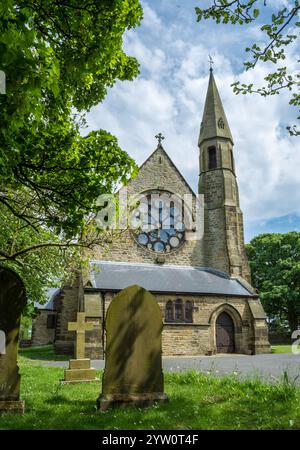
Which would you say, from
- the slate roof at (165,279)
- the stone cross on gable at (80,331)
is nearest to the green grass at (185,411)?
the stone cross on gable at (80,331)

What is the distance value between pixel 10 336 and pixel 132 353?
6.51 ft

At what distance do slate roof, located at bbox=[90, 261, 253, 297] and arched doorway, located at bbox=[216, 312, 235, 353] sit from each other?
62.6 inches

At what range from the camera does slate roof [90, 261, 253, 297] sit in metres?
19.6

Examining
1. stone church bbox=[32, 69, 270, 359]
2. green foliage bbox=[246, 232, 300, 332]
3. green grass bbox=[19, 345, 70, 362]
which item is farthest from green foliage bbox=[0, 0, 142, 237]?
green foliage bbox=[246, 232, 300, 332]

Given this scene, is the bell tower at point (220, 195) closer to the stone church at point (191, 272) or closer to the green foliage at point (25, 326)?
the stone church at point (191, 272)

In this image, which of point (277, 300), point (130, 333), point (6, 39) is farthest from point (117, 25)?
point (277, 300)

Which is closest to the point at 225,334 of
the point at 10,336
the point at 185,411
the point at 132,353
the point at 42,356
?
the point at 42,356

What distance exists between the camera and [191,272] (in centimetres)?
2291

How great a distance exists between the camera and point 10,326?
561 cm

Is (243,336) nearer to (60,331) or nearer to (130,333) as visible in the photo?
(60,331)

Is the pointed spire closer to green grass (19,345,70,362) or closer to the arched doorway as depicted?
the arched doorway

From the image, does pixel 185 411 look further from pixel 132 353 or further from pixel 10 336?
pixel 10 336

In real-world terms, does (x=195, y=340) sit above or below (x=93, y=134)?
below

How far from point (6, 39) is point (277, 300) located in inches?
1384
